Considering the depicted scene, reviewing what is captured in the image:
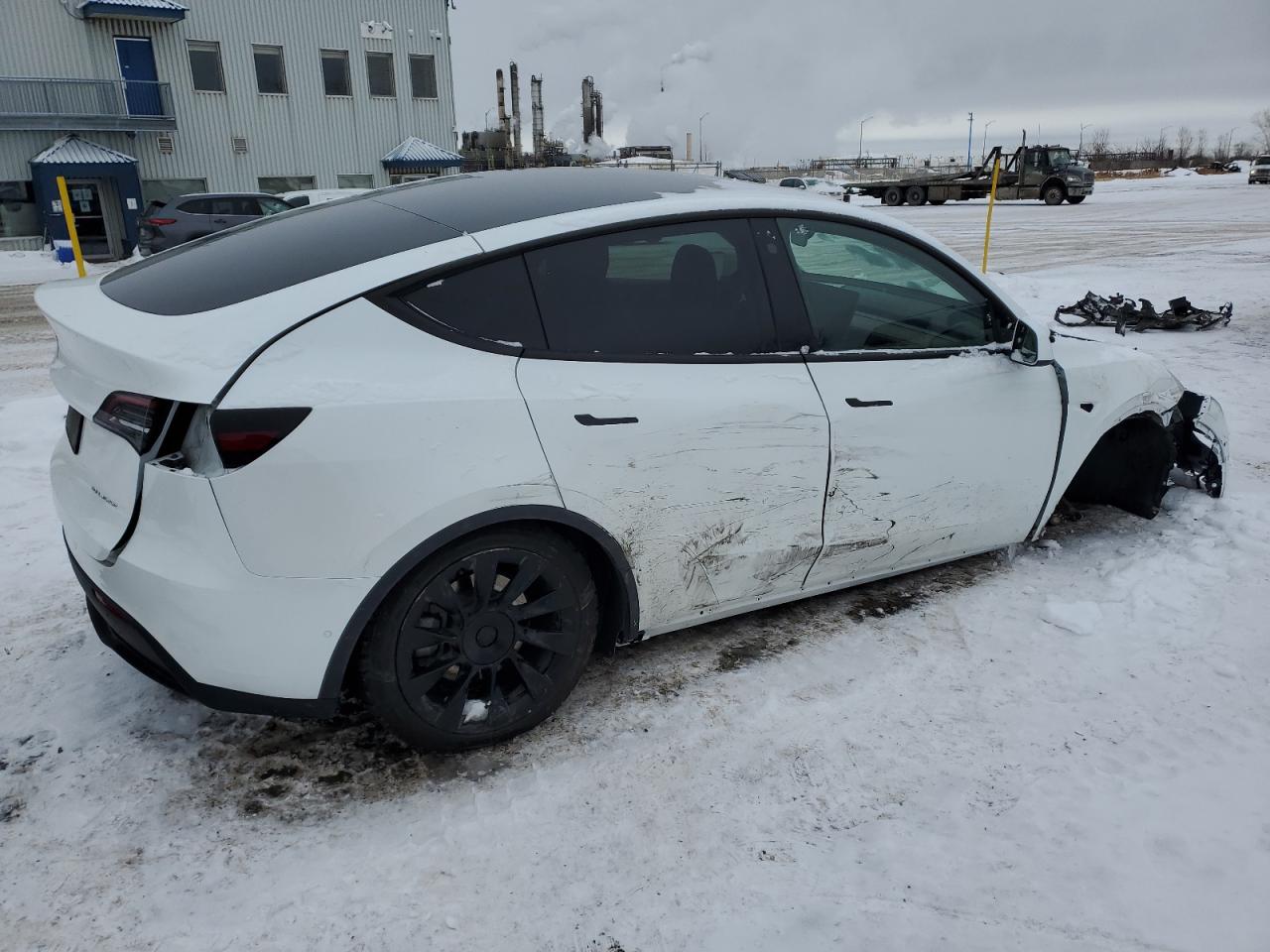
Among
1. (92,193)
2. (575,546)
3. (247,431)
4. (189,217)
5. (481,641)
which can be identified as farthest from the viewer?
(92,193)

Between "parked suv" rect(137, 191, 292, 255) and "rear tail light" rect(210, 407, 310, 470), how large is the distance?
17978 millimetres

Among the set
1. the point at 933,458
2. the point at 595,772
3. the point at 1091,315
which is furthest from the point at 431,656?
the point at 1091,315

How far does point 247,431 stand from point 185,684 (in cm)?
72

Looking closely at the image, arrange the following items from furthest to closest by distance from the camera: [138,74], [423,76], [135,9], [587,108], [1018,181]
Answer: [587,108] < [1018,181] < [423,76] < [138,74] < [135,9]

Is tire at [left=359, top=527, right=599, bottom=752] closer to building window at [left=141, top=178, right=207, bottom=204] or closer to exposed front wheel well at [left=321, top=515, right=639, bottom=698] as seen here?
exposed front wheel well at [left=321, top=515, right=639, bottom=698]

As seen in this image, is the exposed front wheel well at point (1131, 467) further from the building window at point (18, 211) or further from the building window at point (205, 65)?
the building window at point (205, 65)

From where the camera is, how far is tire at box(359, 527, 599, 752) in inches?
96.2

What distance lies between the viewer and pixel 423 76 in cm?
3067

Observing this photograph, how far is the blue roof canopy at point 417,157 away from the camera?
2991cm

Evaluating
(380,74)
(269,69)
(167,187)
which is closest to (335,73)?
(380,74)

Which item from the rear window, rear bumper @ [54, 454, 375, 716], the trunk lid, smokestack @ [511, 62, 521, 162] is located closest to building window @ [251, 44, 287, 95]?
the rear window

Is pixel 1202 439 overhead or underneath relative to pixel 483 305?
underneath

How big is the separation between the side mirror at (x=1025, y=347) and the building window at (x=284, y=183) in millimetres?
29053

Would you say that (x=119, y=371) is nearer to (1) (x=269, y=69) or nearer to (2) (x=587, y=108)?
(1) (x=269, y=69)
